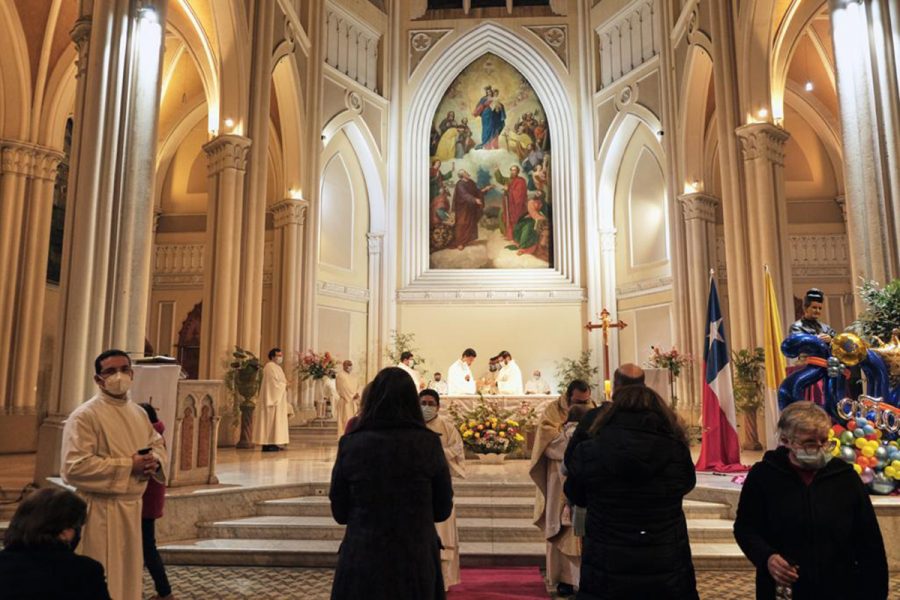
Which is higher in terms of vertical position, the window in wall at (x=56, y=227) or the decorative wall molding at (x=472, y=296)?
the window in wall at (x=56, y=227)

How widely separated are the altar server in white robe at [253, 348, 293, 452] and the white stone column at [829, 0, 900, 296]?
7763mm

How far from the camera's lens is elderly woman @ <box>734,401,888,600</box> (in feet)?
7.48

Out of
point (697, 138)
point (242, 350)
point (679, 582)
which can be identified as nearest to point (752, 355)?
point (697, 138)

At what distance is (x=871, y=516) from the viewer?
2.32 metres

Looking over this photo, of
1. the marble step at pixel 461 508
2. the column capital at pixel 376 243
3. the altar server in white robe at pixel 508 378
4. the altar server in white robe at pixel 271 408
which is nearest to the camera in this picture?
the marble step at pixel 461 508

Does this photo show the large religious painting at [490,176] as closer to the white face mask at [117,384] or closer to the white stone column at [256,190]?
the white stone column at [256,190]

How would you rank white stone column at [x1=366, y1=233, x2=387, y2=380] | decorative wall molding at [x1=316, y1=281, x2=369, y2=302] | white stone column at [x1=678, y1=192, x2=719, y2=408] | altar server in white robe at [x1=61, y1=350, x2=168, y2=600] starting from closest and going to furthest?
altar server in white robe at [x1=61, y1=350, x2=168, y2=600] < white stone column at [x1=678, y1=192, x2=719, y2=408] < decorative wall molding at [x1=316, y1=281, x2=369, y2=302] < white stone column at [x1=366, y1=233, x2=387, y2=380]

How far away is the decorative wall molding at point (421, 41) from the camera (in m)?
18.3

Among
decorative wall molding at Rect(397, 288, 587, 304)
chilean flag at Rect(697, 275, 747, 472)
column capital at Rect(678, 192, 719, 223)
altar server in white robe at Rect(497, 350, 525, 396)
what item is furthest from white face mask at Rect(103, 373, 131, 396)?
decorative wall molding at Rect(397, 288, 587, 304)

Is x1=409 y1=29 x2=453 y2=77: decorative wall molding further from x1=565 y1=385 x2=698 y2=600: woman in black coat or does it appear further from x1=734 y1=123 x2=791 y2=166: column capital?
x1=565 y1=385 x2=698 y2=600: woman in black coat

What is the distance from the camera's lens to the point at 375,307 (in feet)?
56.3

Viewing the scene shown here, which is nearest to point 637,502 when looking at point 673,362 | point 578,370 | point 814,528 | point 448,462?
point 814,528

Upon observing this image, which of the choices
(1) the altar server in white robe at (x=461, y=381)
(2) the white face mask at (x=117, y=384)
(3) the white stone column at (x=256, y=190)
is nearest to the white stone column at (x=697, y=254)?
(1) the altar server in white robe at (x=461, y=381)

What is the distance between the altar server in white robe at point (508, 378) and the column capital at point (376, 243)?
5.98m
